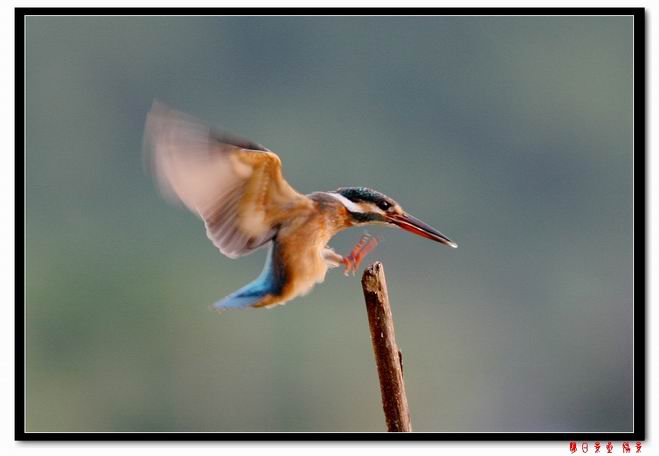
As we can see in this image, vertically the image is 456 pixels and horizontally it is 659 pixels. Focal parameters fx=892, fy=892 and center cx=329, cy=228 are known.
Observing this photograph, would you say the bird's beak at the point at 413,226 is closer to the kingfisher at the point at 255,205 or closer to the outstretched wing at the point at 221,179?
the kingfisher at the point at 255,205

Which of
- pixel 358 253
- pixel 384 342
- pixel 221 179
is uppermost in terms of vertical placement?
pixel 221 179

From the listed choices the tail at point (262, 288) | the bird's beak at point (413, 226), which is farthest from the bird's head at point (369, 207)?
the tail at point (262, 288)

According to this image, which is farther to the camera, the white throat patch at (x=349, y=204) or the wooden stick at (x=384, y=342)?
A: the white throat patch at (x=349, y=204)

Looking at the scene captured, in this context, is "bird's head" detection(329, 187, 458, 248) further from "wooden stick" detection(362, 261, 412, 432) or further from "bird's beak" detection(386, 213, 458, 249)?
"wooden stick" detection(362, 261, 412, 432)

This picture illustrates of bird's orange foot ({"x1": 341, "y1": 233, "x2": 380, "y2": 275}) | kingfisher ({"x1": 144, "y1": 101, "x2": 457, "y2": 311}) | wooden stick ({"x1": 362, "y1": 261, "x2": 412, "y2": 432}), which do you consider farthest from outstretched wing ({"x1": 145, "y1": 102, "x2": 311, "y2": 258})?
wooden stick ({"x1": 362, "y1": 261, "x2": 412, "y2": 432})

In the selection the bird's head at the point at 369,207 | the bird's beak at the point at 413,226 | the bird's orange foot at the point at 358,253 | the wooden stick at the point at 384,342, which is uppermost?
the bird's head at the point at 369,207

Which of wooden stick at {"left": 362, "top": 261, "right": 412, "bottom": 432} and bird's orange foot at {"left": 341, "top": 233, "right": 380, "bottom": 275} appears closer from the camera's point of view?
wooden stick at {"left": 362, "top": 261, "right": 412, "bottom": 432}

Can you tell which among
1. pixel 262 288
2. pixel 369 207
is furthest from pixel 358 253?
pixel 262 288

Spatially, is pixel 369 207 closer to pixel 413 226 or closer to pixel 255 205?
pixel 413 226

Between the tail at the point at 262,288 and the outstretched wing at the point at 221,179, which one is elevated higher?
the outstretched wing at the point at 221,179
